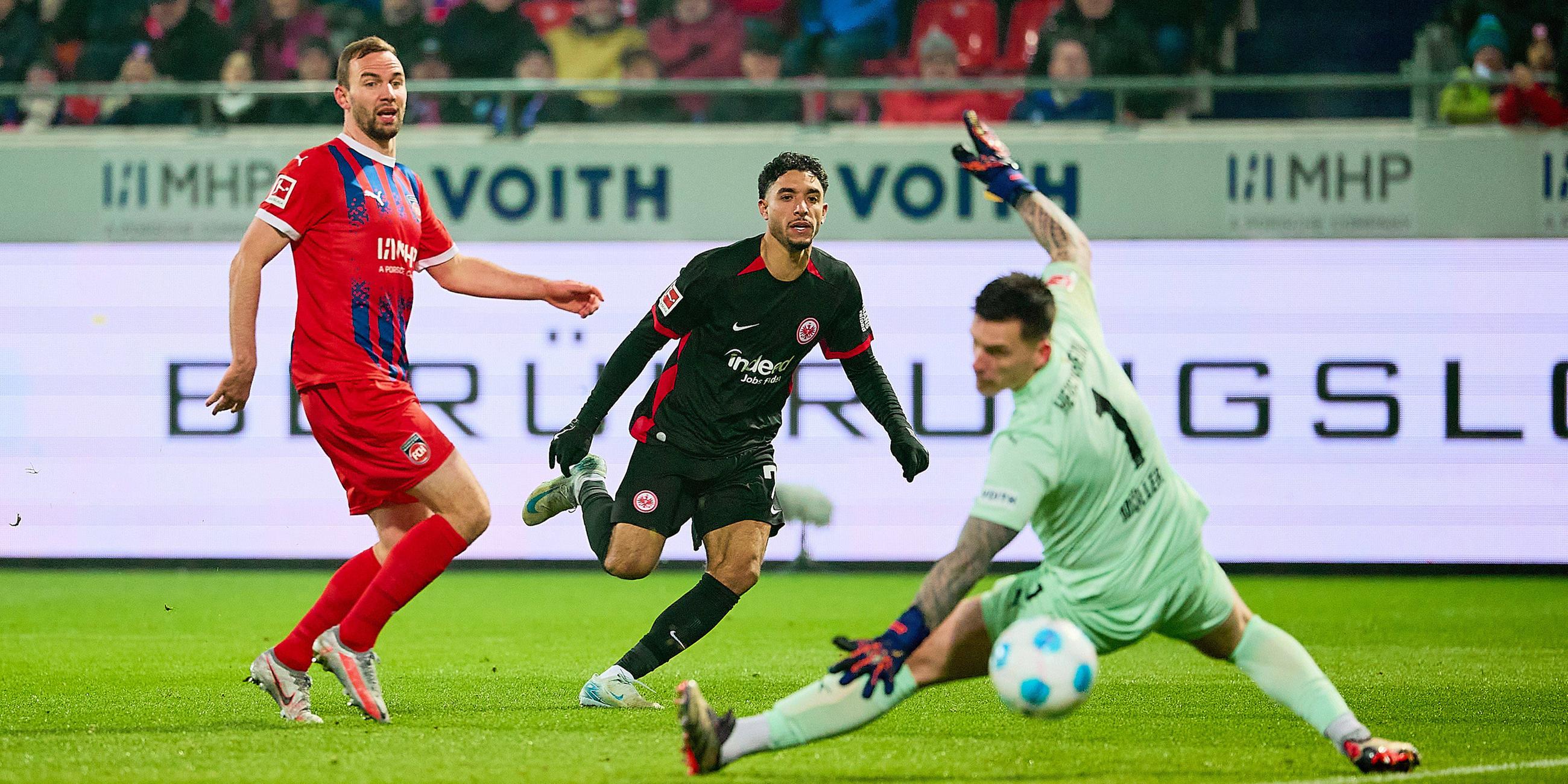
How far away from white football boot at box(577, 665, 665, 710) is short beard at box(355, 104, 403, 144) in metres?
2.05

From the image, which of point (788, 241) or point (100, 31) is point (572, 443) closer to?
point (788, 241)

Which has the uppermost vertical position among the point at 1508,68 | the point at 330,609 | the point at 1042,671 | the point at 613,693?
the point at 1508,68

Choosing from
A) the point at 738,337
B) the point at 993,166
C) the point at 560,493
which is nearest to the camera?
the point at 993,166

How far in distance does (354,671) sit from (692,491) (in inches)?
59.3

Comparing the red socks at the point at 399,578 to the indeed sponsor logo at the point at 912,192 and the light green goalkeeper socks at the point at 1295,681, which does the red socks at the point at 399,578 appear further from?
the indeed sponsor logo at the point at 912,192

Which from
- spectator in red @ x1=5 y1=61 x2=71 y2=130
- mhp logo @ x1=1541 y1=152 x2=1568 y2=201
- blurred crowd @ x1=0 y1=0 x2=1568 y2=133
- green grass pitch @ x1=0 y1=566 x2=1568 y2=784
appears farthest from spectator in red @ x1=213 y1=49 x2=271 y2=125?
mhp logo @ x1=1541 y1=152 x2=1568 y2=201

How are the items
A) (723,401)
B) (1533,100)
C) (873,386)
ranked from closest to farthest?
(723,401), (873,386), (1533,100)

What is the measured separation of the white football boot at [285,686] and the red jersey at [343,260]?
0.94m

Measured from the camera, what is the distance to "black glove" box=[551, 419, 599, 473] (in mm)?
6223

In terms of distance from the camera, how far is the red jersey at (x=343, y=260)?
18.3 ft

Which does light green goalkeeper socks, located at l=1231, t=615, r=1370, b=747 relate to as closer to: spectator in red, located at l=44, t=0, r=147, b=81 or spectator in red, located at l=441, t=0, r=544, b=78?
spectator in red, located at l=441, t=0, r=544, b=78

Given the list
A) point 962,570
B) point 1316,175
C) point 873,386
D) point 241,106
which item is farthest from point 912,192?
point 962,570

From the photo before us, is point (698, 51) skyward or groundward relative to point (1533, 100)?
skyward

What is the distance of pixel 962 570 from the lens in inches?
167
